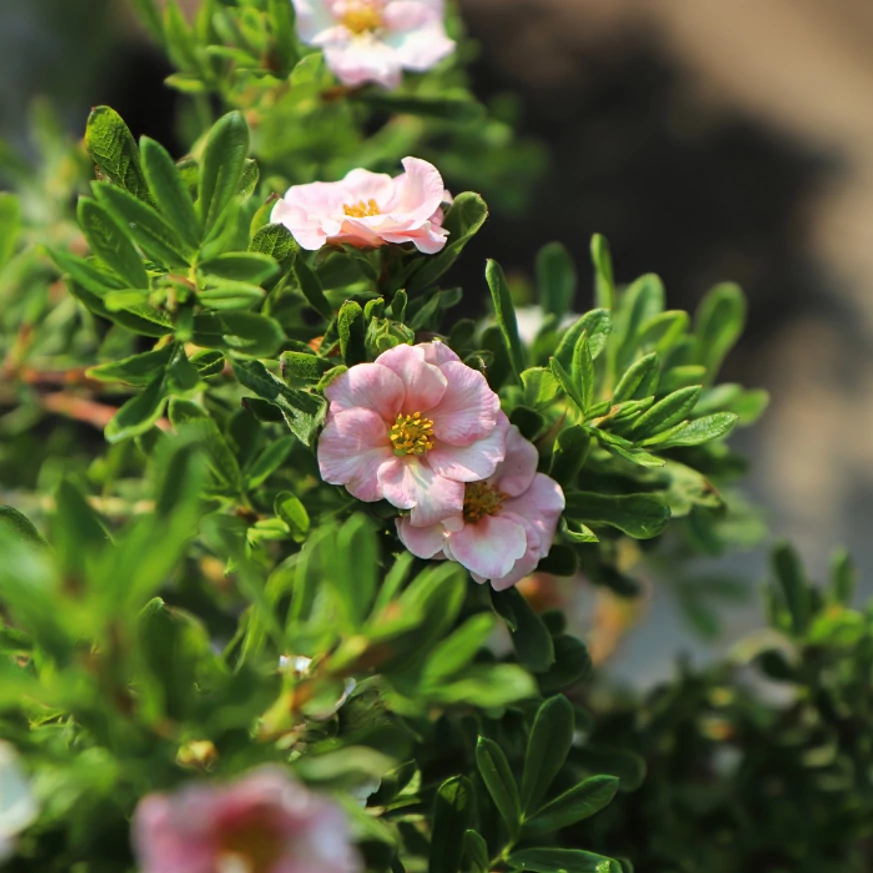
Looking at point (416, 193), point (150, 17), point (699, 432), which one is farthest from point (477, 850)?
point (150, 17)

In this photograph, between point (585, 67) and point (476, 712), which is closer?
point (476, 712)

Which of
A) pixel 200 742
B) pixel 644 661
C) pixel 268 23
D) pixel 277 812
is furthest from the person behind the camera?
pixel 644 661

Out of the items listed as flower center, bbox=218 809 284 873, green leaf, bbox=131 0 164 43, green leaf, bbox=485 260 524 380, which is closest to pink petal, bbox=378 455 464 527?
green leaf, bbox=485 260 524 380

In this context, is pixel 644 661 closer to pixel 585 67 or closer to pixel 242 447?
pixel 242 447

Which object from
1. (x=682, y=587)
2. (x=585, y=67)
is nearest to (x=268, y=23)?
(x=682, y=587)

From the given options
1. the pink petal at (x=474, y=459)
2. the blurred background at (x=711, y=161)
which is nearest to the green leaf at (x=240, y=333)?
the pink petal at (x=474, y=459)

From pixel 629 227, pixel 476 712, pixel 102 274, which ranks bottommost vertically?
pixel 629 227

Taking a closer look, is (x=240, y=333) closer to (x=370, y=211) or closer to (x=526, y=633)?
(x=370, y=211)
